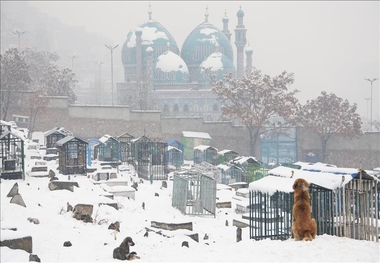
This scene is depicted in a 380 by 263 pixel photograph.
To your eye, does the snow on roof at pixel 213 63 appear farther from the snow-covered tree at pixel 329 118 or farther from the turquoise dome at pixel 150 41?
the snow-covered tree at pixel 329 118

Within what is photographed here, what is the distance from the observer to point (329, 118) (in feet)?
136

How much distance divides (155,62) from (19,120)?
19900 mm

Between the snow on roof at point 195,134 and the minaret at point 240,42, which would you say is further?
the minaret at point 240,42

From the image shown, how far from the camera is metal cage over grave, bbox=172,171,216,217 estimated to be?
18312 mm

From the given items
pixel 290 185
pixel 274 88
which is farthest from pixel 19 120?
pixel 290 185

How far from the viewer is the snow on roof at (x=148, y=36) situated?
6141 cm

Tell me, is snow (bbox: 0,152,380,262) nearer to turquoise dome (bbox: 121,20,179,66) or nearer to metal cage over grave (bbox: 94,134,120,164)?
metal cage over grave (bbox: 94,134,120,164)

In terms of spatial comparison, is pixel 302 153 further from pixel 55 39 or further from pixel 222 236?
pixel 55 39

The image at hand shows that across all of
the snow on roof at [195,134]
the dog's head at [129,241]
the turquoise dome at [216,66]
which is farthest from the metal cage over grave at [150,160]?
the turquoise dome at [216,66]

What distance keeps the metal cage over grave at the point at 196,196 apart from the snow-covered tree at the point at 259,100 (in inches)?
887

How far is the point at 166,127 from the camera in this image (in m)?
43.8

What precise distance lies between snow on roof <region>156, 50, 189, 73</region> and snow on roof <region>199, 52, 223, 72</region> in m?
1.96

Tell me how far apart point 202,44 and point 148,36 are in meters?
5.59

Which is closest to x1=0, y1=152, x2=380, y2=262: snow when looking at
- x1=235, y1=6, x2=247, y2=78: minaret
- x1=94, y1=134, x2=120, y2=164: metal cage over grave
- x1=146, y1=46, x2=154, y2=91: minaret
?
x1=94, y1=134, x2=120, y2=164: metal cage over grave
